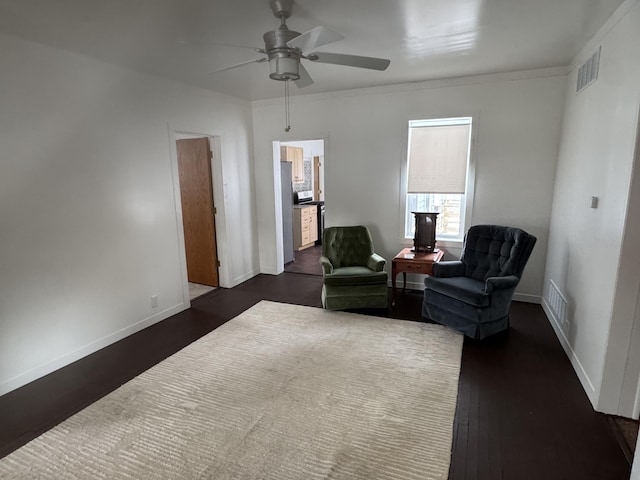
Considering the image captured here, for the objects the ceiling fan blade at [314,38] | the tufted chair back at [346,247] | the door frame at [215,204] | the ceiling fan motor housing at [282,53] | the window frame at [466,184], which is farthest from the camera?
the tufted chair back at [346,247]

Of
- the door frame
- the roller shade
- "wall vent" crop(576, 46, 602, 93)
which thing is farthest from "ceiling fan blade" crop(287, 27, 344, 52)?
the roller shade

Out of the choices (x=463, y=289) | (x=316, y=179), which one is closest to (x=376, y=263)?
(x=463, y=289)

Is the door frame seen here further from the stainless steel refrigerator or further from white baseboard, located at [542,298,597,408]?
white baseboard, located at [542,298,597,408]

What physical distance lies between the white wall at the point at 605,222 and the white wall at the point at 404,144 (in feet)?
1.98

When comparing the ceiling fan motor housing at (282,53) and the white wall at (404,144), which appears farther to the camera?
the white wall at (404,144)

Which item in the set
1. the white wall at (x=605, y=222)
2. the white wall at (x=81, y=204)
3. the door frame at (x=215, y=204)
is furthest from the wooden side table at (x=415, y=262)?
the white wall at (x=81, y=204)

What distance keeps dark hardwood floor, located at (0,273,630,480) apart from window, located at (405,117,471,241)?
1.40 metres

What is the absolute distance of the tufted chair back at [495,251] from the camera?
133 inches

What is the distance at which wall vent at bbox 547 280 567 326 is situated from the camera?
10.6 feet

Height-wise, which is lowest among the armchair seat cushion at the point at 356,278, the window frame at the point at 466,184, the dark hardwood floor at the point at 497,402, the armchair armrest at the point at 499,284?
the dark hardwood floor at the point at 497,402

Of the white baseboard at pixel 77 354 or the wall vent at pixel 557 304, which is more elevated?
the wall vent at pixel 557 304

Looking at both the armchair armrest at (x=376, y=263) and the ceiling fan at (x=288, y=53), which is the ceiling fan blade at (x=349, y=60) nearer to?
the ceiling fan at (x=288, y=53)

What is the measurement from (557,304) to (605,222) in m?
1.36

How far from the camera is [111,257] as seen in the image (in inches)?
132
